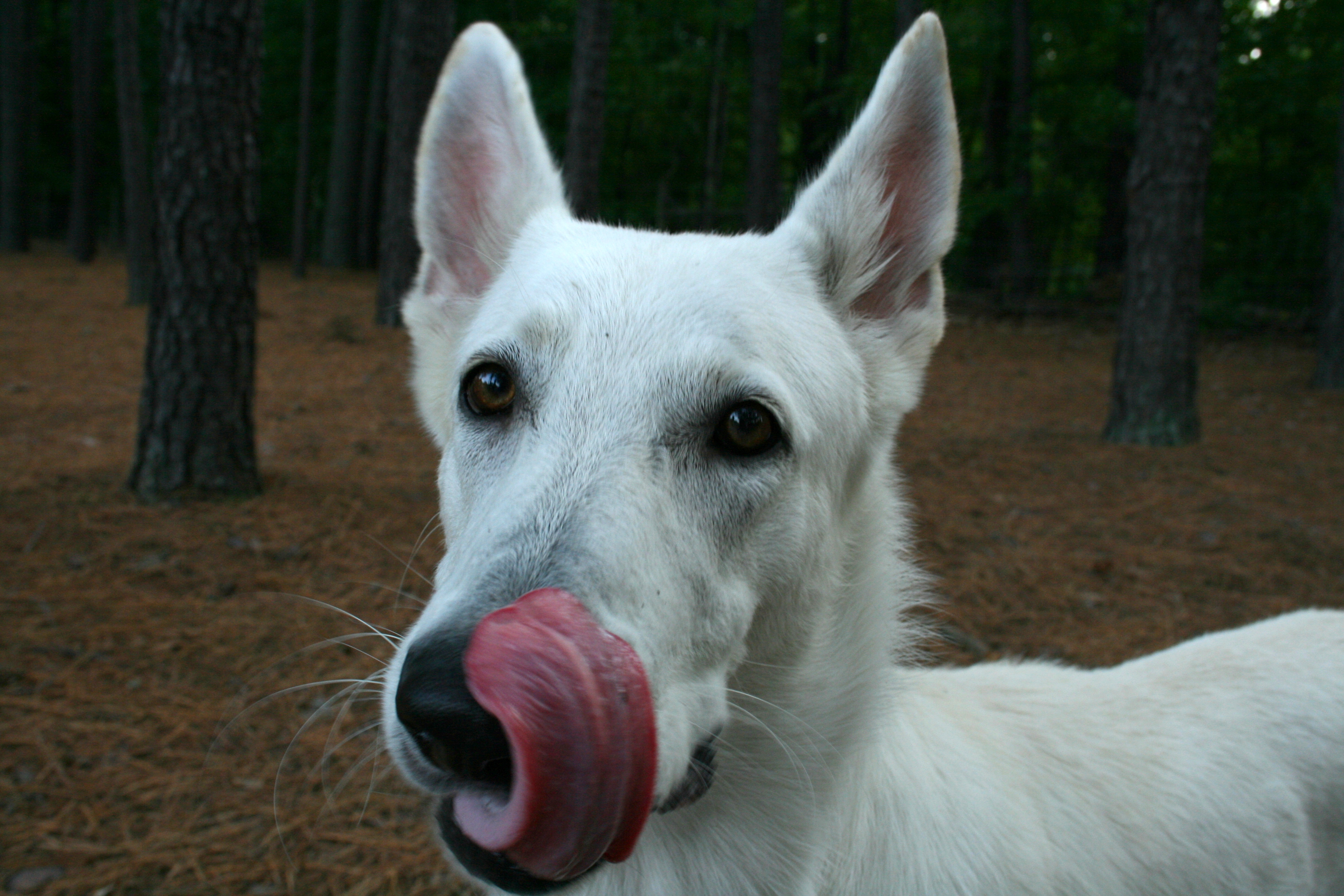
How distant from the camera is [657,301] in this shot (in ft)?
6.40

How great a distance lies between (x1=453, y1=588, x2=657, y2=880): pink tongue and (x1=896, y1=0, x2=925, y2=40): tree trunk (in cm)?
1111

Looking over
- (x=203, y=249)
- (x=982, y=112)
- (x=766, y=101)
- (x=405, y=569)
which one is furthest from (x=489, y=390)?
(x=982, y=112)

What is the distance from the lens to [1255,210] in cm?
1845

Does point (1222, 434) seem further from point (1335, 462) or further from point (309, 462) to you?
point (309, 462)

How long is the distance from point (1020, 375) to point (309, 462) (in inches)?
386

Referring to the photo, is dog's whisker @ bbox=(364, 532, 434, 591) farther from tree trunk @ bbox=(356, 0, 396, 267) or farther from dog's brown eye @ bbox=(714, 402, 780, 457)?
tree trunk @ bbox=(356, 0, 396, 267)

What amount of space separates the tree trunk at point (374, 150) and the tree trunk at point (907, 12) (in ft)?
47.4

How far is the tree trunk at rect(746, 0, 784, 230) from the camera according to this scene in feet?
54.3

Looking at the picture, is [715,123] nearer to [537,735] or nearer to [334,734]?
[334,734]

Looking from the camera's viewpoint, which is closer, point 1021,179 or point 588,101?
point 588,101

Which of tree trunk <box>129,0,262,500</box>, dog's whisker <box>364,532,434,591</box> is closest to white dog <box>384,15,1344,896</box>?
dog's whisker <box>364,532,434,591</box>

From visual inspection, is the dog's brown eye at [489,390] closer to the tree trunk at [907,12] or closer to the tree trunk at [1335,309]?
the tree trunk at [907,12]

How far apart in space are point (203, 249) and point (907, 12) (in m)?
9.14

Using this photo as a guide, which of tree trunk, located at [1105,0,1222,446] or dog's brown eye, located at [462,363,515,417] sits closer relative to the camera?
dog's brown eye, located at [462,363,515,417]
